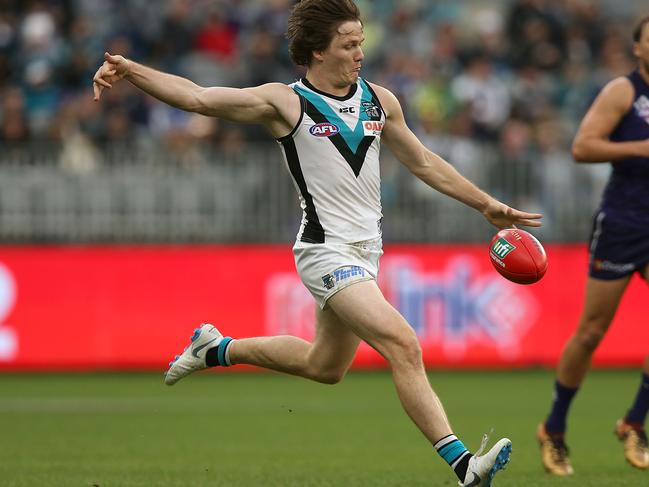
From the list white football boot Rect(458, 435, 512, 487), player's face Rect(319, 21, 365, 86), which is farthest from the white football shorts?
white football boot Rect(458, 435, 512, 487)

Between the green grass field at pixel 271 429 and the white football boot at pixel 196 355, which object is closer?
the white football boot at pixel 196 355

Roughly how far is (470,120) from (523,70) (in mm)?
2096

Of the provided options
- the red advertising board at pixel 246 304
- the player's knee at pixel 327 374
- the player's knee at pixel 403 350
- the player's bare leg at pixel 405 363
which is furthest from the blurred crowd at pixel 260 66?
the player's knee at pixel 403 350

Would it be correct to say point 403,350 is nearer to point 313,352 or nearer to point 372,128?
point 313,352

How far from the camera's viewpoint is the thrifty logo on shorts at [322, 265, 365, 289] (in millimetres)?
6742

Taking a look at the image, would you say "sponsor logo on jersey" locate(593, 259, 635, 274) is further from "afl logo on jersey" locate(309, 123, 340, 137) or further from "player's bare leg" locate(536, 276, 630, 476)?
"afl logo on jersey" locate(309, 123, 340, 137)

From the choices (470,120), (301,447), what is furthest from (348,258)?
(470,120)

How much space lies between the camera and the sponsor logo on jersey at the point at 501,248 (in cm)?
716

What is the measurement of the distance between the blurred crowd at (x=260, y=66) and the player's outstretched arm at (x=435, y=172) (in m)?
8.43

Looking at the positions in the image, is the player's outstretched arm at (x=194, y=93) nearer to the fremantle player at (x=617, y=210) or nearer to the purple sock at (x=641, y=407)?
the fremantle player at (x=617, y=210)

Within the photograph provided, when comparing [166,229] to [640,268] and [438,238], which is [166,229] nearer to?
[438,238]

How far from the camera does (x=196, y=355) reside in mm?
7941

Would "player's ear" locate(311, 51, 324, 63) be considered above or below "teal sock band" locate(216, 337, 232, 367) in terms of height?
above

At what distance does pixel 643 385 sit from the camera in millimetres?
8711
